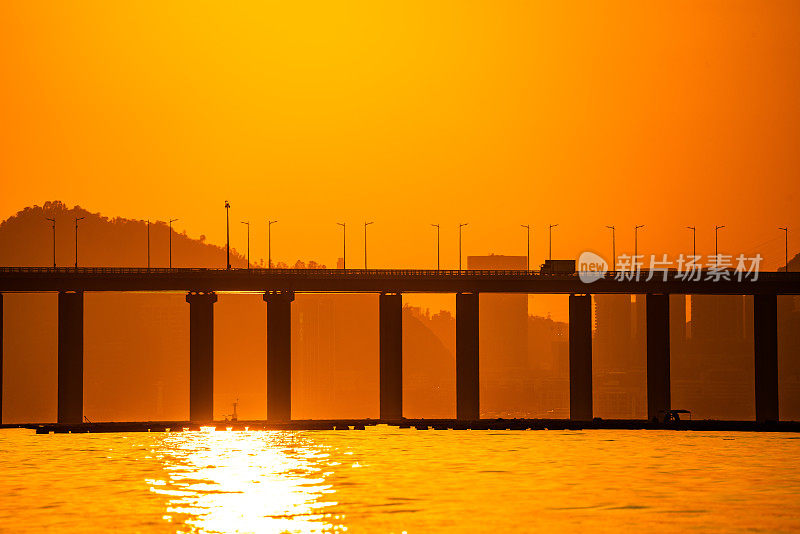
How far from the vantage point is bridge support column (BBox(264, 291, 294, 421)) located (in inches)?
6698

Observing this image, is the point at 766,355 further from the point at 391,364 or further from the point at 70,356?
the point at 70,356

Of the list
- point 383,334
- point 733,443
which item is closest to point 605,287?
point 383,334

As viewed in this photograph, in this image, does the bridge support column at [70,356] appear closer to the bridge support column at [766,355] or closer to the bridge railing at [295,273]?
the bridge railing at [295,273]

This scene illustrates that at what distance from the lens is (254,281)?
6668 inches

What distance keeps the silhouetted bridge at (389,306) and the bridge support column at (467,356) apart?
4.7 inches

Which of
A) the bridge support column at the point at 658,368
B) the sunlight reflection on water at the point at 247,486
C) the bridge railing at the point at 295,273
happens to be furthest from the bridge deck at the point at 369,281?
the sunlight reflection on water at the point at 247,486

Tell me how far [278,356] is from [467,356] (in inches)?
893

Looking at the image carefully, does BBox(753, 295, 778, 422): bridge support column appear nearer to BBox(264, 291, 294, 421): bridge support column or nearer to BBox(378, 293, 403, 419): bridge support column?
BBox(378, 293, 403, 419): bridge support column

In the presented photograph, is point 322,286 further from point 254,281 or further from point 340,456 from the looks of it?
point 340,456

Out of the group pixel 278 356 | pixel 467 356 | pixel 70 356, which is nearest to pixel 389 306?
pixel 467 356

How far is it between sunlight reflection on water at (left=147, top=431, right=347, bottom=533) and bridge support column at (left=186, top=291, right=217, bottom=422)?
20.9 m

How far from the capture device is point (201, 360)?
169 meters

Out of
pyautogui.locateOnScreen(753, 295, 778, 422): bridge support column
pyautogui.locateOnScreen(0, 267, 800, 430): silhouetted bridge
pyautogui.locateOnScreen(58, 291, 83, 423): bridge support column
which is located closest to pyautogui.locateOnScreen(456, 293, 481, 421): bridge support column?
pyautogui.locateOnScreen(0, 267, 800, 430): silhouetted bridge

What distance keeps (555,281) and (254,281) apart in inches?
1431
